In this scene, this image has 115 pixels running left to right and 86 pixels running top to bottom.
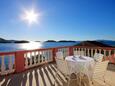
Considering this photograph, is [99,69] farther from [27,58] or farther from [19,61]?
[27,58]

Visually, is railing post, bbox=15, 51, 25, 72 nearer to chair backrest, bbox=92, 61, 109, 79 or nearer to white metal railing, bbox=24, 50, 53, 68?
white metal railing, bbox=24, 50, 53, 68

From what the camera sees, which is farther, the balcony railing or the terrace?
the balcony railing

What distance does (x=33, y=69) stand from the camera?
16.1 ft

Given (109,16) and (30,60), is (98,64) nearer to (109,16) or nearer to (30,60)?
(30,60)

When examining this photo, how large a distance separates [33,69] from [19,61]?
0.74 metres

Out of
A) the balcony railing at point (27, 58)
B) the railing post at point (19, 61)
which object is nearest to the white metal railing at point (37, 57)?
the balcony railing at point (27, 58)

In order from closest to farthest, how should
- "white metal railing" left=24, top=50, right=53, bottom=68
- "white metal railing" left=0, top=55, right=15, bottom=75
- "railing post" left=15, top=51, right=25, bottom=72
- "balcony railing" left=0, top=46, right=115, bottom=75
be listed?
"white metal railing" left=0, top=55, right=15, bottom=75 → "balcony railing" left=0, top=46, right=115, bottom=75 → "railing post" left=15, top=51, right=25, bottom=72 → "white metal railing" left=24, top=50, right=53, bottom=68

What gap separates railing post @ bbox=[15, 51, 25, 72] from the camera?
14.8 feet

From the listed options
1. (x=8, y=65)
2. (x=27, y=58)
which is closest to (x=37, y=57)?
(x=27, y=58)

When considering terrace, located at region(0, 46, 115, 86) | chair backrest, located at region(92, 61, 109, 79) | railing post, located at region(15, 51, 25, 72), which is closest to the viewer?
chair backrest, located at region(92, 61, 109, 79)

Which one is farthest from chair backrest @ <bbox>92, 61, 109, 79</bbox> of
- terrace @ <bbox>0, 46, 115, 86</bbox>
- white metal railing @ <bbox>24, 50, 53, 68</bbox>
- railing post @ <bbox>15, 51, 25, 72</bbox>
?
white metal railing @ <bbox>24, 50, 53, 68</bbox>

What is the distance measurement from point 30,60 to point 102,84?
324 cm

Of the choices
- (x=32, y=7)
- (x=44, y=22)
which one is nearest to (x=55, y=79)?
(x=32, y=7)

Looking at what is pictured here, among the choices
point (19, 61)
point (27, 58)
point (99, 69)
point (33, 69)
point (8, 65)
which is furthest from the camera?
point (27, 58)
